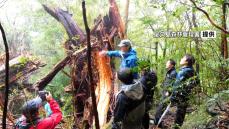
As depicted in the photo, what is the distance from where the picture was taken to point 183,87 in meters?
A: 5.18

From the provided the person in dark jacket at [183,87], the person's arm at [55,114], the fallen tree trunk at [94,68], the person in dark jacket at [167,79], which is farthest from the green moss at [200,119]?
the fallen tree trunk at [94,68]

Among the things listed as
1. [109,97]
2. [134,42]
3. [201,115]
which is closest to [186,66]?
[201,115]

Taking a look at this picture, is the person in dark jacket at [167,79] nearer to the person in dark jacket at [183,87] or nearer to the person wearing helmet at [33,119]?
the person in dark jacket at [183,87]

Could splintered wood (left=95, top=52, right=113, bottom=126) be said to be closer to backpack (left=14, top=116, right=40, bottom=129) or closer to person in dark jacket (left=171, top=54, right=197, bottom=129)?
person in dark jacket (left=171, top=54, right=197, bottom=129)

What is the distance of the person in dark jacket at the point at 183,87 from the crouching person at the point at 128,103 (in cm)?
114

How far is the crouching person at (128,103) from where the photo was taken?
3.92 m

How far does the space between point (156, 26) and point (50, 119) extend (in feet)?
22.2

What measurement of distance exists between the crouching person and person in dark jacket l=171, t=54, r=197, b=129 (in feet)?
3.75

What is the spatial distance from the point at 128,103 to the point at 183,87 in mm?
1558

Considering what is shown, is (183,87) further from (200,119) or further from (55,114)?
(55,114)

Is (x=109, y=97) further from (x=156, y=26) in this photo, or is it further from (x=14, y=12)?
(x=14, y=12)

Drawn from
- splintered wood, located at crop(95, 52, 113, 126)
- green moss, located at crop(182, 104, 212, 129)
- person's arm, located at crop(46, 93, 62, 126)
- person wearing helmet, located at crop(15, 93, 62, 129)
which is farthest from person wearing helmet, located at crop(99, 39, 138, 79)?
person wearing helmet, located at crop(15, 93, 62, 129)

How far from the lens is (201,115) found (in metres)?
4.62

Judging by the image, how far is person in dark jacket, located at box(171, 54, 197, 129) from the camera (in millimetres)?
5121
